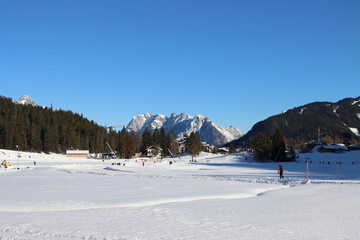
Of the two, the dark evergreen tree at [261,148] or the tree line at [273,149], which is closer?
the tree line at [273,149]

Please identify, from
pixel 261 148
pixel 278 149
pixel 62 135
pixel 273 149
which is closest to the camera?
pixel 278 149

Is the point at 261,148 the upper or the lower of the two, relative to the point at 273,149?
upper

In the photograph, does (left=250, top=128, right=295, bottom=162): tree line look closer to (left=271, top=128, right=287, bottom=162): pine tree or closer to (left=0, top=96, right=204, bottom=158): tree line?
(left=271, top=128, right=287, bottom=162): pine tree

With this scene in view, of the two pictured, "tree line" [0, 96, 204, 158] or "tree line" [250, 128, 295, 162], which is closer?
"tree line" [250, 128, 295, 162]

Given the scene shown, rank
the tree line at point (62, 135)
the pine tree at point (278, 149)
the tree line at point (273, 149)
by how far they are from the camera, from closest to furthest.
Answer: the pine tree at point (278, 149) → the tree line at point (273, 149) → the tree line at point (62, 135)

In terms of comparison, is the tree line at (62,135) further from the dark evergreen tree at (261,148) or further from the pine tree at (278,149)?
the pine tree at (278,149)

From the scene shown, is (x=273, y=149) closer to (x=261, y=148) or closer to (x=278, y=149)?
(x=278, y=149)

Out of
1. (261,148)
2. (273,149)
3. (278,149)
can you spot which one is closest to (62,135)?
(261,148)

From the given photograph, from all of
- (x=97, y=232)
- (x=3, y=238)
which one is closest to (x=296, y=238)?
(x=97, y=232)

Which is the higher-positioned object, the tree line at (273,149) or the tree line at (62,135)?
the tree line at (62,135)

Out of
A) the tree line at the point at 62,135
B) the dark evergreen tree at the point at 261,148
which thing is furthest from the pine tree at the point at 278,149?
the tree line at the point at 62,135

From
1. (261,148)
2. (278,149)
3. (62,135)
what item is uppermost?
(62,135)

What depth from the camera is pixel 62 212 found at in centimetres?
1252

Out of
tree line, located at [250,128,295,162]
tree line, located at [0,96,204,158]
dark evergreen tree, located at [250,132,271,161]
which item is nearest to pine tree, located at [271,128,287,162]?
tree line, located at [250,128,295,162]
